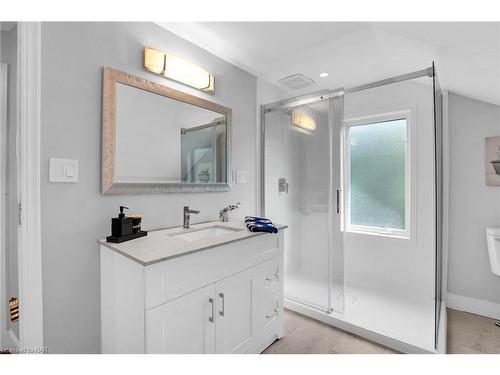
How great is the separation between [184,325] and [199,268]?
0.88 feet

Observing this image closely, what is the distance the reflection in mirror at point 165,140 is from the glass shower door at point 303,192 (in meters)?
0.64

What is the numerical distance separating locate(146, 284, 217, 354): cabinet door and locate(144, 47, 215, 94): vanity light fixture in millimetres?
1404

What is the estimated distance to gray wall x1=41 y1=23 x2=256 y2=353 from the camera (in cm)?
121

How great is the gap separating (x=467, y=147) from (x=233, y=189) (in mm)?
2215

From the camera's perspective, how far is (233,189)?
223 cm

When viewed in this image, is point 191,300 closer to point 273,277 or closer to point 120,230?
point 120,230

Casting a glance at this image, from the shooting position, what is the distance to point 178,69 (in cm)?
173

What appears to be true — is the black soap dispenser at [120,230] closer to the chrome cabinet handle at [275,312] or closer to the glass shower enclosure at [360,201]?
the chrome cabinet handle at [275,312]

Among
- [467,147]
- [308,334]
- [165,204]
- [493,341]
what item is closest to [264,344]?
[308,334]

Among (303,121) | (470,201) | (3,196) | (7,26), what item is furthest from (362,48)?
(3,196)

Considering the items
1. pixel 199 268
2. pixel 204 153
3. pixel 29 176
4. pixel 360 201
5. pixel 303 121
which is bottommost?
pixel 199 268

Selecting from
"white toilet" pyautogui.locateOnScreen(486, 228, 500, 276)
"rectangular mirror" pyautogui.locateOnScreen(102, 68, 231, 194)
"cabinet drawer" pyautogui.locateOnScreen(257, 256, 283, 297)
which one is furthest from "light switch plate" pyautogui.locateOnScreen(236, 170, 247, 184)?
"white toilet" pyautogui.locateOnScreen(486, 228, 500, 276)

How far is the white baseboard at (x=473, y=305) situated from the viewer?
2.18m

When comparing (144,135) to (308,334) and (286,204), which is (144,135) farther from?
(308,334)
